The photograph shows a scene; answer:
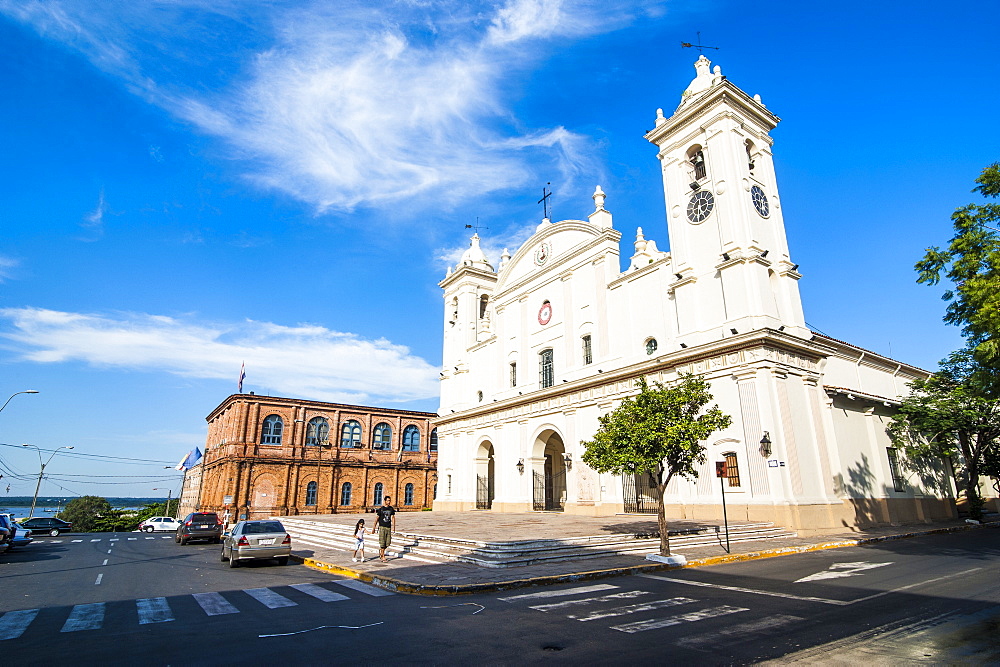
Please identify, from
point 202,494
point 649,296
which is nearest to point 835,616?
point 649,296

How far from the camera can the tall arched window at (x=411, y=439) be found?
50625 mm

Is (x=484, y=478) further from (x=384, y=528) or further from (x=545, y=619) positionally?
(x=545, y=619)

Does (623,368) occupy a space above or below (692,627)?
above

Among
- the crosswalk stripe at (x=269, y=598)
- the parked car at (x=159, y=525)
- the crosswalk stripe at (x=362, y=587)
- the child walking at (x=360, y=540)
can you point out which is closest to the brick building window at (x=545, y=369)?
the child walking at (x=360, y=540)

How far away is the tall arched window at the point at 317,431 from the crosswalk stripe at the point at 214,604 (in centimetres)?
3638

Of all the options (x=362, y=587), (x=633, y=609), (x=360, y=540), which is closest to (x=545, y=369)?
(x=360, y=540)

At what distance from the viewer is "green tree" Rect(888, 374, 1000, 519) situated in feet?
75.5

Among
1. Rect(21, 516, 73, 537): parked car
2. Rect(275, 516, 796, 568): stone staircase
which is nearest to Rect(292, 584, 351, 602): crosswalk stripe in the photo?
Rect(275, 516, 796, 568): stone staircase

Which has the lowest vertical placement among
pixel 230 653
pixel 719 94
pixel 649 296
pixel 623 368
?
pixel 230 653

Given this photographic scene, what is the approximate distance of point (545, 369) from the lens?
1293 inches

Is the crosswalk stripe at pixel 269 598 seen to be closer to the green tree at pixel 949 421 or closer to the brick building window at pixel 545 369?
the brick building window at pixel 545 369

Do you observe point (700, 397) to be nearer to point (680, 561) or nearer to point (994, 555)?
point (680, 561)

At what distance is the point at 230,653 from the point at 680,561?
Result: 1075cm

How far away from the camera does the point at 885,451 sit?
26.4 metres
